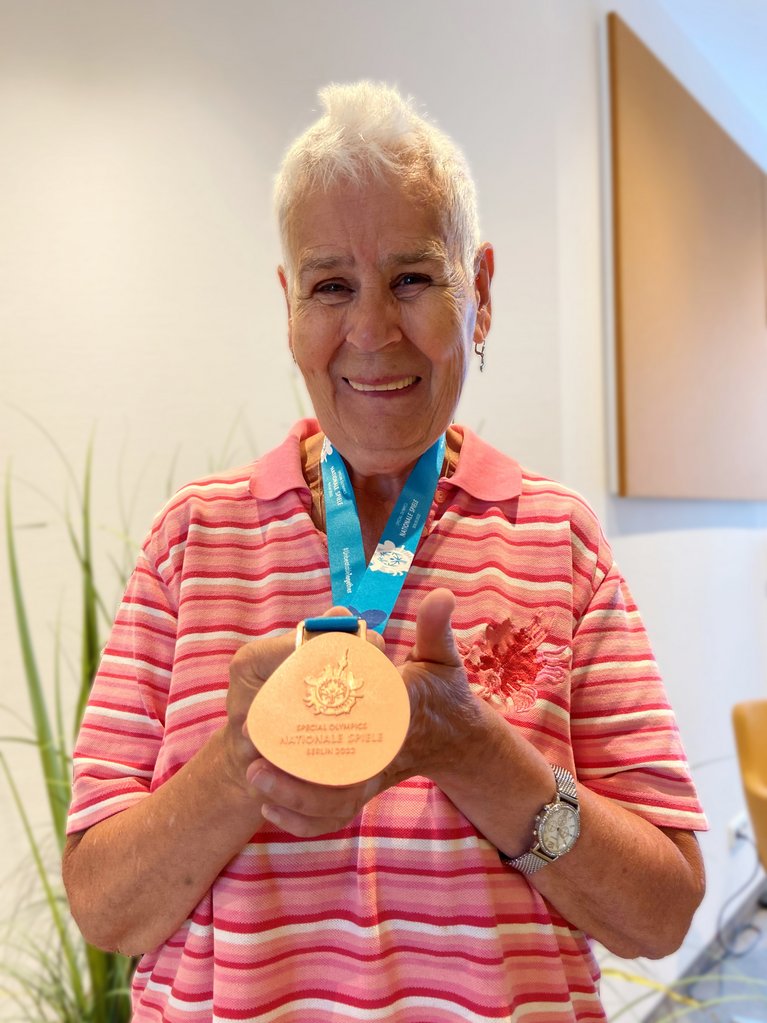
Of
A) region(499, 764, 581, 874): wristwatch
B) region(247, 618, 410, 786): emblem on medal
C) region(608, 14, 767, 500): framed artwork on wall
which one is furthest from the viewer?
region(608, 14, 767, 500): framed artwork on wall

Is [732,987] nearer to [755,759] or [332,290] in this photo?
[755,759]

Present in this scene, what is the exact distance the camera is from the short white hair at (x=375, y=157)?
2.89 ft

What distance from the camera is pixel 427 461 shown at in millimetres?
1005

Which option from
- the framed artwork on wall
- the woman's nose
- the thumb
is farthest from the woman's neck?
the framed artwork on wall

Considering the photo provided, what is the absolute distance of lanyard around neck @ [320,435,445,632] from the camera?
883 mm

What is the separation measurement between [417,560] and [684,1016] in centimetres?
273

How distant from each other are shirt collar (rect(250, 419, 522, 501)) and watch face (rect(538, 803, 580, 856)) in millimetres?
342

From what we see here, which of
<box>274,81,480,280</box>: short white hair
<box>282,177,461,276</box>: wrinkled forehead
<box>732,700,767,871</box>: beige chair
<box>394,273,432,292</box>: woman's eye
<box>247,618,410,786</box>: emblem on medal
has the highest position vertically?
<box>274,81,480,280</box>: short white hair

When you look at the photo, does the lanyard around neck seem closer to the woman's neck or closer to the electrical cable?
the woman's neck

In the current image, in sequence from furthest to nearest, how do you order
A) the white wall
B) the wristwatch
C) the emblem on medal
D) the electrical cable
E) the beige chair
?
the electrical cable → the beige chair → the white wall → the wristwatch → the emblem on medal

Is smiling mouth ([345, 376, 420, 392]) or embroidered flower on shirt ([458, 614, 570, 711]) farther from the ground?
smiling mouth ([345, 376, 420, 392])

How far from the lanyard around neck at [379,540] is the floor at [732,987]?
2349 mm

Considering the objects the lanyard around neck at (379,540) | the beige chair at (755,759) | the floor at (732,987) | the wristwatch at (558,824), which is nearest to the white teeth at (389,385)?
the lanyard around neck at (379,540)

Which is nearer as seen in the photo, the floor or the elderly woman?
the elderly woman
